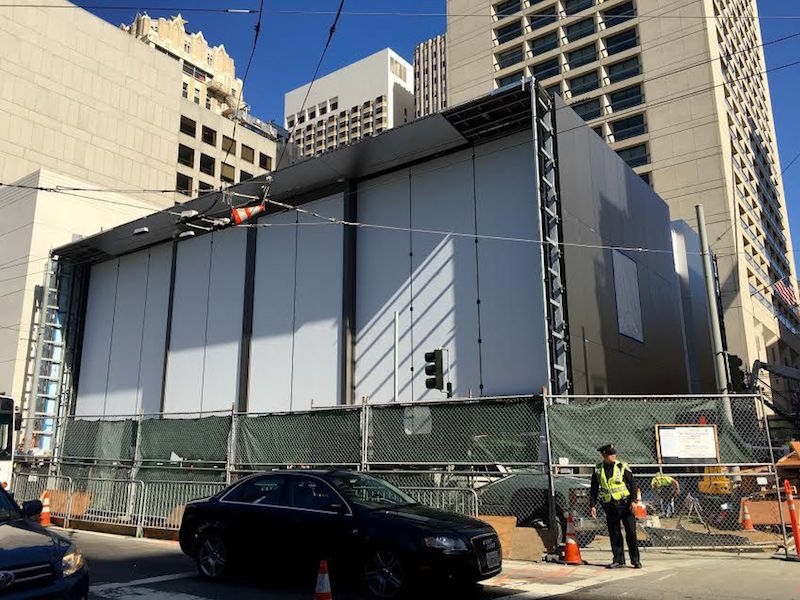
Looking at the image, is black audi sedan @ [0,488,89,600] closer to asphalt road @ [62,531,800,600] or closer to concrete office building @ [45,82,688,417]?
asphalt road @ [62,531,800,600]

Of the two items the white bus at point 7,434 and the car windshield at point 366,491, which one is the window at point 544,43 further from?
the car windshield at point 366,491

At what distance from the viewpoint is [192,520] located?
9.20 metres

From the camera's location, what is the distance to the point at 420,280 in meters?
19.5

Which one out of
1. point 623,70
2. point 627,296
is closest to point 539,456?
point 627,296

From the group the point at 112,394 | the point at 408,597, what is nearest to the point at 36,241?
the point at 112,394

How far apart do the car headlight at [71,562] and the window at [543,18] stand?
65343 mm

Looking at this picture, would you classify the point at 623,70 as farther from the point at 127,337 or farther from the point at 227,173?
the point at 127,337

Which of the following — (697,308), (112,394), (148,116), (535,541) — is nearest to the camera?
(535,541)

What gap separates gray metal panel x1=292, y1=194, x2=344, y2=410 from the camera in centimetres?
2083

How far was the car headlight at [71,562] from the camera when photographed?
532cm

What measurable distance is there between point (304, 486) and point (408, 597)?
1.97 meters

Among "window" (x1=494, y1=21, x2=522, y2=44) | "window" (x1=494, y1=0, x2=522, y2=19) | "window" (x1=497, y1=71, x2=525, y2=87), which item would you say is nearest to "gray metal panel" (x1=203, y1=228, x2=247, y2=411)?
"window" (x1=497, y1=71, x2=525, y2=87)

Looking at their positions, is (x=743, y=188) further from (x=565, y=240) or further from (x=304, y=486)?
(x=304, y=486)

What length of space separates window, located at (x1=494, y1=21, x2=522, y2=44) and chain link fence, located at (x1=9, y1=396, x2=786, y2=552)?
60.2 metres
